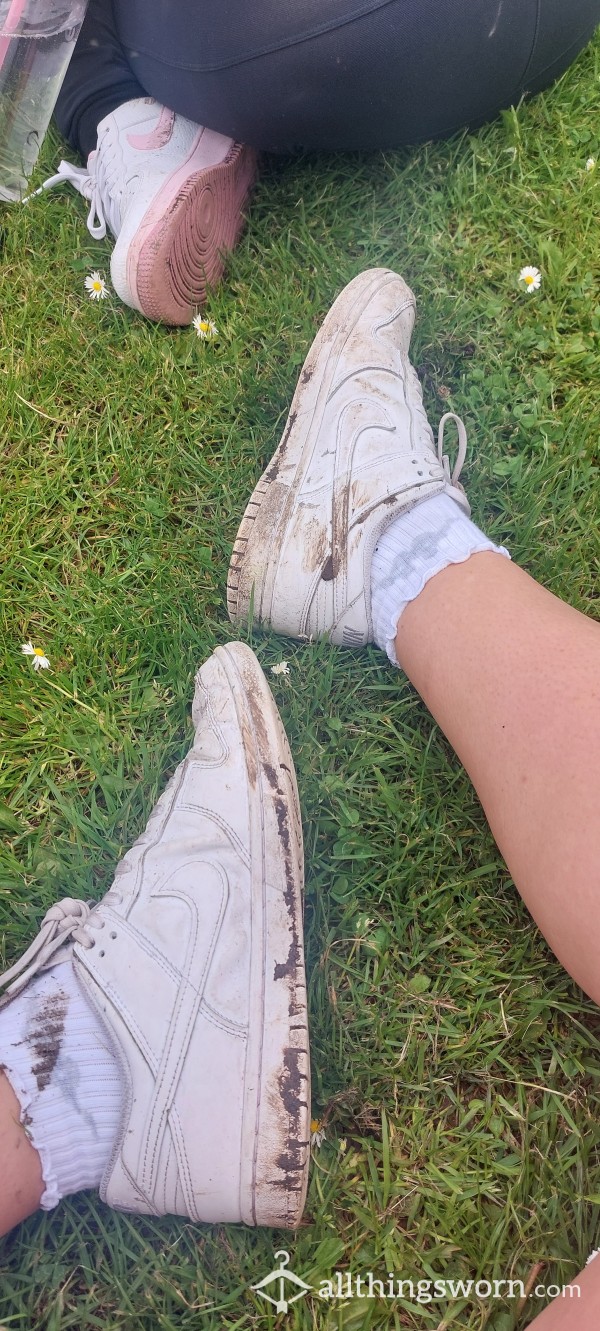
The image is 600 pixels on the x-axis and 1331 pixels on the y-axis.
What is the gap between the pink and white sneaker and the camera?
2.02 m

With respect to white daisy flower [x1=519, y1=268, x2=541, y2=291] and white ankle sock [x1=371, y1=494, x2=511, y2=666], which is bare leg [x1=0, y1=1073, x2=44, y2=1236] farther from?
white daisy flower [x1=519, y1=268, x2=541, y2=291]

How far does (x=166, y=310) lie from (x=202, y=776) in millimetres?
1280

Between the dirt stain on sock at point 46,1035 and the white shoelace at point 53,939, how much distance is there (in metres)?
0.07

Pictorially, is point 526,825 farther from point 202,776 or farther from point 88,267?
point 88,267

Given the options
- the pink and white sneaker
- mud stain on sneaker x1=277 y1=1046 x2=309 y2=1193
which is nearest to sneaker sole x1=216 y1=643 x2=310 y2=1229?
mud stain on sneaker x1=277 y1=1046 x2=309 y2=1193

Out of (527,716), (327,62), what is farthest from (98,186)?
(527,716)

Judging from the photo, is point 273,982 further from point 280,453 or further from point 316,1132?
point 280,453

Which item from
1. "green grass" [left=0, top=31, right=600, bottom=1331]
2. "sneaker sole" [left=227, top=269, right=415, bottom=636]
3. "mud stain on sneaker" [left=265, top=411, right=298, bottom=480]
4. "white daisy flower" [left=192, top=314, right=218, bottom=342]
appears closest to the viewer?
"green grass" [left=0, top=31, right=600, bottom=1331]

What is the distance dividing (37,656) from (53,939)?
674 mm

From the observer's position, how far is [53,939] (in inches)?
57.6

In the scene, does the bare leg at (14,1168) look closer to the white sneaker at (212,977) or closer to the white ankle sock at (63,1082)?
the white ankle sock at (63,1082)

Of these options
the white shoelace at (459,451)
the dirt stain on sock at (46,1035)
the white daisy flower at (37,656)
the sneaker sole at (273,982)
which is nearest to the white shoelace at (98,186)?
the white shoelace at (459,451)

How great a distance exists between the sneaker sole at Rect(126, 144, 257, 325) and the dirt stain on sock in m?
1.69

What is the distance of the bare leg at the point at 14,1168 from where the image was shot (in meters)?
1.22
